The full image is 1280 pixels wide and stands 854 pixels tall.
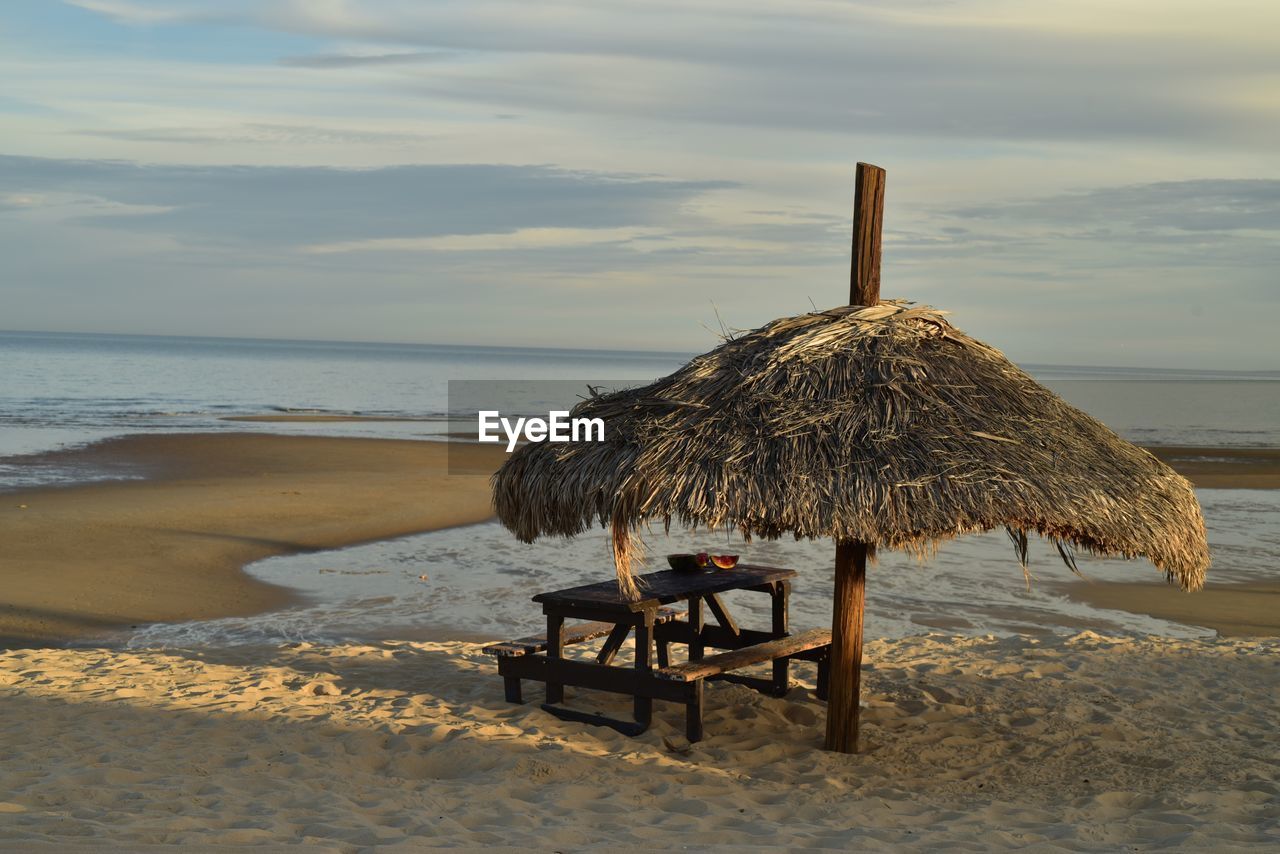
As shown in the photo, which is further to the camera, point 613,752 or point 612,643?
point 612,643

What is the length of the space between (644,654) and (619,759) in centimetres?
60

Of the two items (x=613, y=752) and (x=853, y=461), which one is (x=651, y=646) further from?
(x=853, y=461)

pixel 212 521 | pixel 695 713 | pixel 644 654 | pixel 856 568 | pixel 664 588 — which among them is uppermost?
pixel 856 568

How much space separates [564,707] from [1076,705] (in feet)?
10.3

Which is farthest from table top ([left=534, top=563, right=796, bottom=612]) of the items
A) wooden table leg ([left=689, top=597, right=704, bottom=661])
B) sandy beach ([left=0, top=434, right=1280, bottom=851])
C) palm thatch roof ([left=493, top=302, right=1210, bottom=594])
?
sandy beach ([left=0, top=434, right=1280, bottom=851])

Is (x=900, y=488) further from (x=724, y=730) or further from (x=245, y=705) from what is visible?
(x=245, y=705)

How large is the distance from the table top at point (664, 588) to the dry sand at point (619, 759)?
721 mm

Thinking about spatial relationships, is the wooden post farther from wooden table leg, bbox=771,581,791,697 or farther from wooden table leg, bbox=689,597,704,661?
wooden table leg, bbox=689,597,704,661

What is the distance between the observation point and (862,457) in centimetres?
543

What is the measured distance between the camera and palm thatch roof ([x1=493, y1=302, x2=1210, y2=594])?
531cm

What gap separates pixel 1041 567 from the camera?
12828 millimetres

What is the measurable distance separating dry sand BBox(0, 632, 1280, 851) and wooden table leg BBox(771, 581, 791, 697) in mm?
104

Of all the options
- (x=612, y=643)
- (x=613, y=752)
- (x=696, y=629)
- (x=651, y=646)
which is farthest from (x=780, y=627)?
(x=613, y=752)

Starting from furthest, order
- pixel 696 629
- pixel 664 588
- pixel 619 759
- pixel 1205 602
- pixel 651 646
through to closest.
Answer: pixel 1205 602 → pixel 696 629 → pixel 664 588 → pixel 651 646 → pixel 619 759
